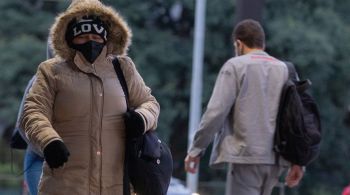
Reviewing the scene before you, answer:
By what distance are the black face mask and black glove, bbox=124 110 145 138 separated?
0.34 metres

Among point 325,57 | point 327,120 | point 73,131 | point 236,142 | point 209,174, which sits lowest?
point 209,174

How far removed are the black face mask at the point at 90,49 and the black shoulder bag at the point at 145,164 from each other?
14cm

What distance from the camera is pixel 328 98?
25.8m

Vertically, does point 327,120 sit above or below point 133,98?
below

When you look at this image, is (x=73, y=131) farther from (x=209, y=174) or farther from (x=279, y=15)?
(x=209, y=174)

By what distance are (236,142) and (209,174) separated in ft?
66.2

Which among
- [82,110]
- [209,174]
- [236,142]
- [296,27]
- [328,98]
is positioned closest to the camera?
[82,110]

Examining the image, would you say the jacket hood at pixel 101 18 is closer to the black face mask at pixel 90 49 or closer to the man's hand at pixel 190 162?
the black face mask at pixel 90 49

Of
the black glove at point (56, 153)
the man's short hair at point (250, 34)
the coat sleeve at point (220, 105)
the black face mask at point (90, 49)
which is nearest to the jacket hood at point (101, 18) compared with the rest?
the black face mask at point (90, 49)

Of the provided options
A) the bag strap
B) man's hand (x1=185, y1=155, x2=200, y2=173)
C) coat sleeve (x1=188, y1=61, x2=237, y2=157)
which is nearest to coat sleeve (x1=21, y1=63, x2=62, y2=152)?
the bag strap

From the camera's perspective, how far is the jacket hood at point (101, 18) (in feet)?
18.3

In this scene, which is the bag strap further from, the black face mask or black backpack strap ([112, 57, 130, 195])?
the black face mask

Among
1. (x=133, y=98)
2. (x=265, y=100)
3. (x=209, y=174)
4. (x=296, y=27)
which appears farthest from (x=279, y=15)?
(x=133, y=98)

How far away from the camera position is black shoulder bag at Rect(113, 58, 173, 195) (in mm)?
5492
